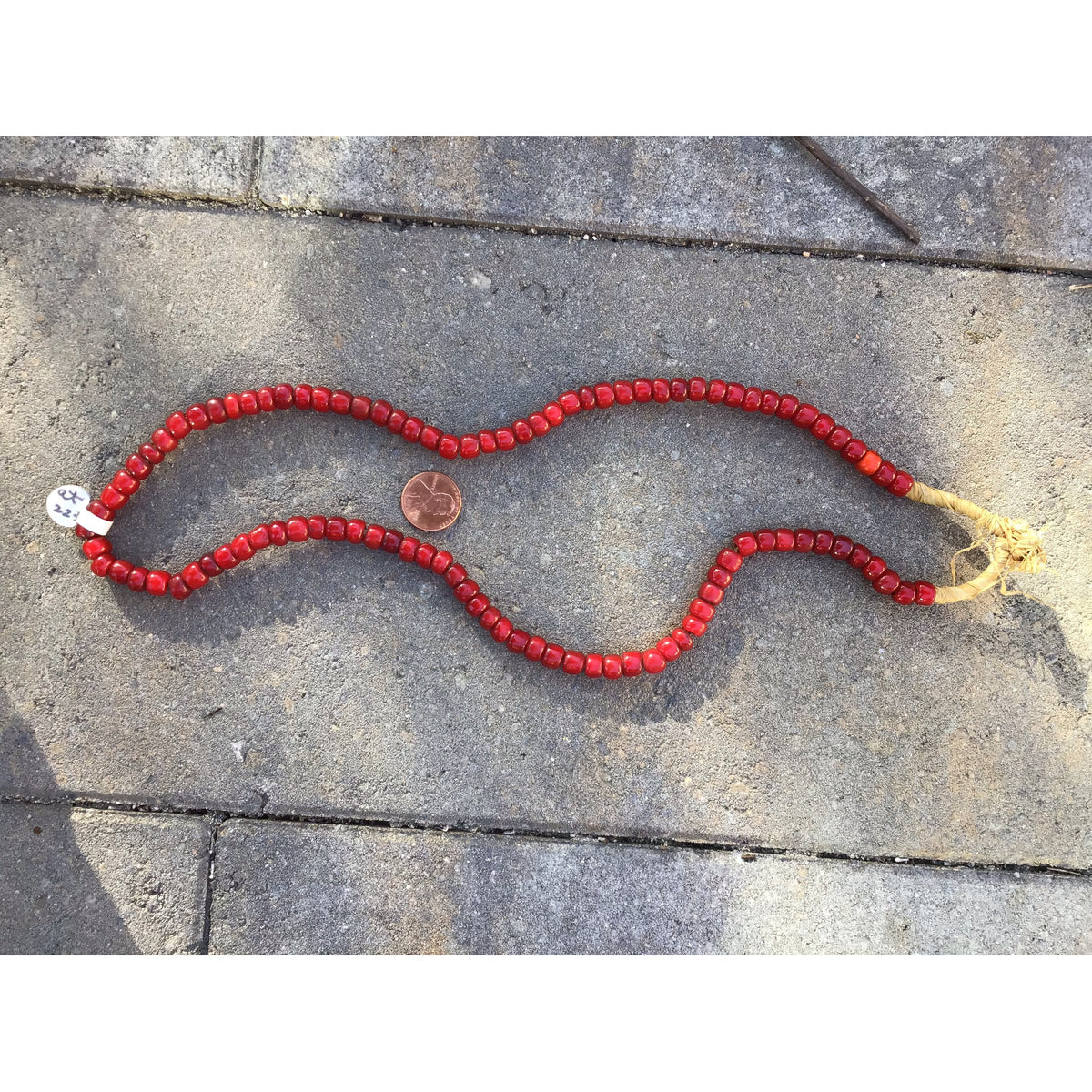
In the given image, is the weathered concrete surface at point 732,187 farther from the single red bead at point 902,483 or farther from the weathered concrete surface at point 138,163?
the single red bead at point 902,483

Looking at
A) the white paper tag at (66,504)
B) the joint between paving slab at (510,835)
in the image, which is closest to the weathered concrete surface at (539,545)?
the joint between paving slab at (510,835)

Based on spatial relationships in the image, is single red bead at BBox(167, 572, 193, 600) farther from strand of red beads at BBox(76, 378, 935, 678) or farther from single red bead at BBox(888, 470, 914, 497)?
single red bead at BBox(888, 470, 914, 497)

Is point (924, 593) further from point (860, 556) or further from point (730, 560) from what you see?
point (730, 560)

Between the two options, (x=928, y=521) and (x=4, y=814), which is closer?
(x=4, y=814)

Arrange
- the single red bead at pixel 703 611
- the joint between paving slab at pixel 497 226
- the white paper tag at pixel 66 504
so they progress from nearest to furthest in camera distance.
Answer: the white paper tag at pixel 66 504, the single red bead at pixel 703 611, the joint between paving slab at pixel 497 226

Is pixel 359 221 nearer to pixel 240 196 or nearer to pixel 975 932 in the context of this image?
pixel 240 196

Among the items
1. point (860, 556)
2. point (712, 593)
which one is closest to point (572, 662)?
point (712, 593)

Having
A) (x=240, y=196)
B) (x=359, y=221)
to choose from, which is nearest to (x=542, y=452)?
(x=359, y=221)
